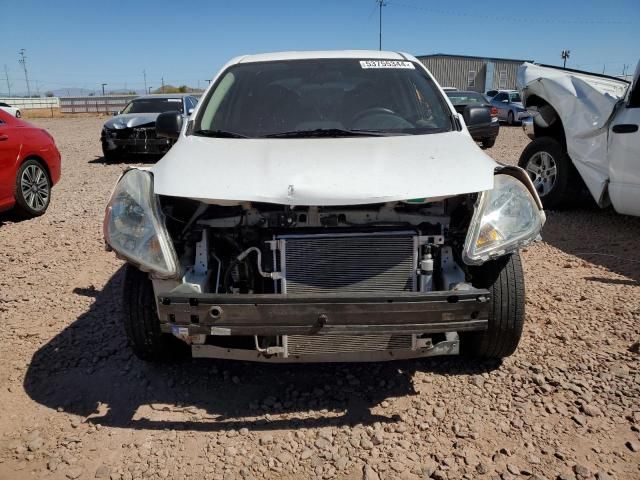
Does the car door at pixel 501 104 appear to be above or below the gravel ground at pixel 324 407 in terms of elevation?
below

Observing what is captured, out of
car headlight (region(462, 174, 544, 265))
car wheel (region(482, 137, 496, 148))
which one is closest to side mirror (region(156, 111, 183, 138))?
car headlight (region(462, 174, 544, 265))

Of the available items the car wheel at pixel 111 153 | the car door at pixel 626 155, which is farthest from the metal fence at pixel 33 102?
the car door at pixel 626 155

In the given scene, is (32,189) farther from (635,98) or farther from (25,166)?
(635,98)

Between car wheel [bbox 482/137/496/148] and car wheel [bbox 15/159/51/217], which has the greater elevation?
car wheel [bbox 15/159/51/217]

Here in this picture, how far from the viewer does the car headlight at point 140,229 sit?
250 cm

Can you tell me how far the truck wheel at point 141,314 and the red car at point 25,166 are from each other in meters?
4.18

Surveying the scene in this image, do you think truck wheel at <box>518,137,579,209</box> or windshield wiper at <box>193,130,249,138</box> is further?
truck wheel at <box>518,137,579,209</box>

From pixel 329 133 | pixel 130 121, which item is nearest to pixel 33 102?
pixel 130 121

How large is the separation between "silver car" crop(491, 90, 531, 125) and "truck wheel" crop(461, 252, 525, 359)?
20002mm

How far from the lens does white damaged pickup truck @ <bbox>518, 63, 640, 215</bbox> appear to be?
17.1 ft

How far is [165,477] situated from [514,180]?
85.9 inches

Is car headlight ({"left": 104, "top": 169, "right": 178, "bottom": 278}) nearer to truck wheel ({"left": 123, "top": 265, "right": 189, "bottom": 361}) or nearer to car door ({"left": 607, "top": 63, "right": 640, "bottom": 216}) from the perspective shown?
truck wheel ({"left": 123, "top": 265, "right": 189, "bottom": 361})

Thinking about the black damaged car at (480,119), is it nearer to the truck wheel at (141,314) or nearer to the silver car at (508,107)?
the truck wheel at (141,314)

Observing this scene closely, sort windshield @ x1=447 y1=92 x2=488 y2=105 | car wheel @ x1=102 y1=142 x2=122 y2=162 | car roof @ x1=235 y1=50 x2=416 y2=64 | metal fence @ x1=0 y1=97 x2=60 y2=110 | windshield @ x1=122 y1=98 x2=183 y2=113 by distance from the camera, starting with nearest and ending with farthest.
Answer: car roof @ x1=235 y1=50 x2=416 y2=64
car wheel @ x1=102 y1=142 x2=122 y2=162
windshield @ x1=122 y1=98 x2=183 y2=113
windshield @ x1=447 y1=92 x2=488 y2=105
metal fence @ x1=0 y1=97 x2=60 y2=110
